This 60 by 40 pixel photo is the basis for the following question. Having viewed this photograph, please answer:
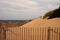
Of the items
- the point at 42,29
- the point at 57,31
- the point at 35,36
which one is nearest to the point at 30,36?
the point at 35,36

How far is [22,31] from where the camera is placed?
14.1 meters

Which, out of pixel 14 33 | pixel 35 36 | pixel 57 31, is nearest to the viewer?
pixel 57 31

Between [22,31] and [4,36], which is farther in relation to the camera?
[4,36]

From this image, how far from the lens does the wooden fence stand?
1288 centimetres

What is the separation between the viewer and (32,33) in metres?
13.6

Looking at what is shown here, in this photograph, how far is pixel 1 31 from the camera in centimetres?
1537

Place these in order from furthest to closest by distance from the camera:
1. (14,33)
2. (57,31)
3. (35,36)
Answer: (14,33) → (35,36) → (57,31)

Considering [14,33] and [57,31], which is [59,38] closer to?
[57,31]

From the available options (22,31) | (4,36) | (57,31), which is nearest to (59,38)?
(57,31)

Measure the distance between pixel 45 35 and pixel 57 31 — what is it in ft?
2.77

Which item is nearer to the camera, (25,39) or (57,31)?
(57,31)

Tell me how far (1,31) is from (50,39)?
4388 mm

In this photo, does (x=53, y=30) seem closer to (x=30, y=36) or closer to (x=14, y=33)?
(x=30, y=36)

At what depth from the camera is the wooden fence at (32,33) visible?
12.9 meters
